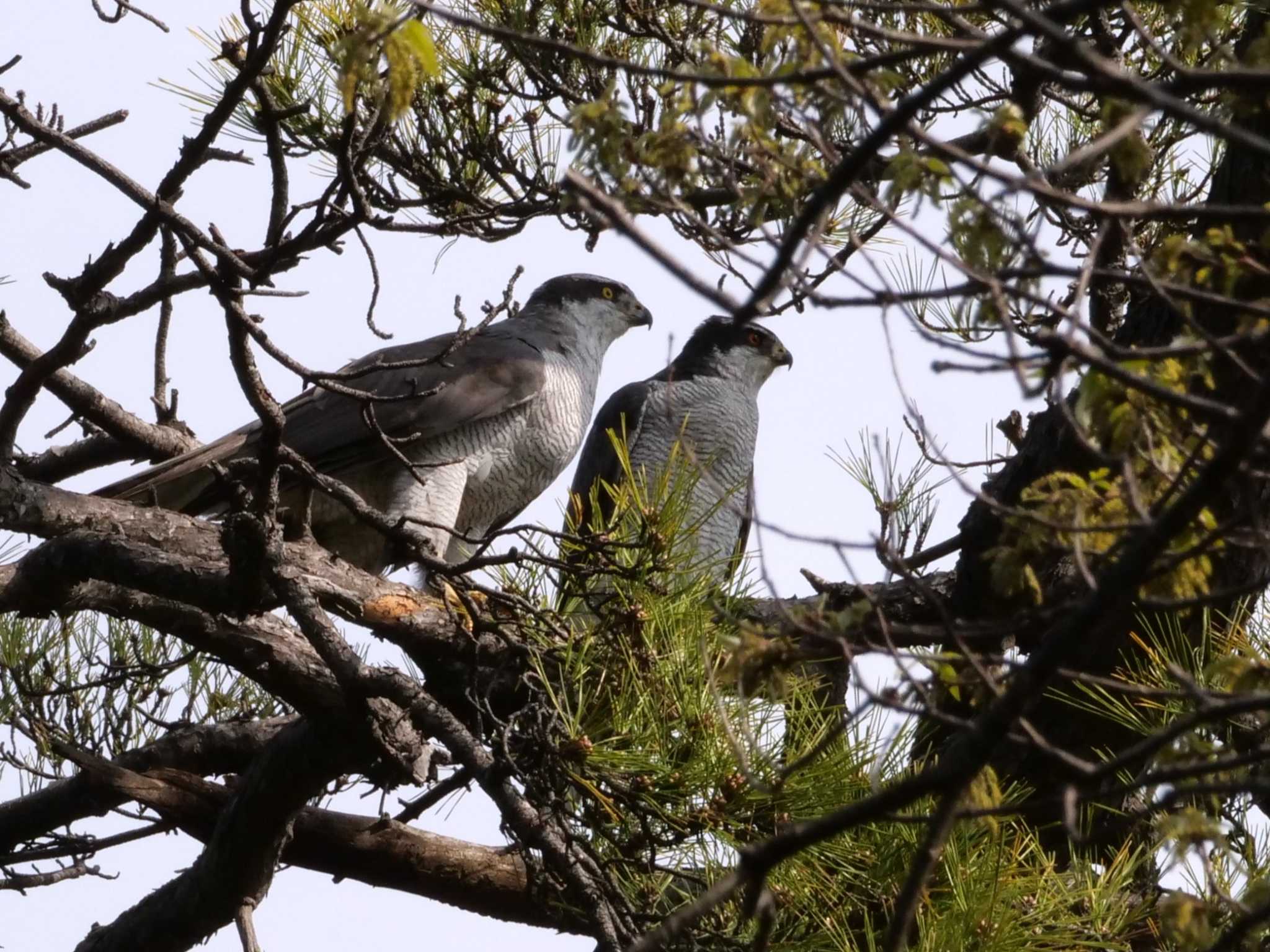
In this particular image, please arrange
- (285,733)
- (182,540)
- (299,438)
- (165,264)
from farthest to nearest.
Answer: (299,438), (285,733), (182,540), (165,264)

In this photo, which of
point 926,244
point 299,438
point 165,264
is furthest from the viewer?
point 299,438

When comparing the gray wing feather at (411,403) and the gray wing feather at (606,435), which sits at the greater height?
the gray wing feather at (606,435)

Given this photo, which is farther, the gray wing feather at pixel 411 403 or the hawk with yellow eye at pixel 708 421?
the hawk with yellow eye at pixel 708 421

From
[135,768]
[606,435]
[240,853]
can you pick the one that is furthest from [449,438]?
[240,853]

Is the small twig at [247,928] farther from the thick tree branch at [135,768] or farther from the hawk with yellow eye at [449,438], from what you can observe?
the hawk with yellow eye at [449,438]

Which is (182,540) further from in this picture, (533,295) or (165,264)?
(533,295)

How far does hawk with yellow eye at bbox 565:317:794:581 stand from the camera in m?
5.72

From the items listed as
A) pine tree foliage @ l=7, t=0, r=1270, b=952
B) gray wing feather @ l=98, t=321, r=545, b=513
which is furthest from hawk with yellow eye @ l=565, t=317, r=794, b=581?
pine tree foliage @ l=7, t=0, r=1270, b=952

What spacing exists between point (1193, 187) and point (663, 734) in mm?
2634

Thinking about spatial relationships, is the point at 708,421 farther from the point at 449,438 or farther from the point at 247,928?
the point at 247,928

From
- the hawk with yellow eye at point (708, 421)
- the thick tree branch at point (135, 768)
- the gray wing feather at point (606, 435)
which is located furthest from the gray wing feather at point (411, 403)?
the thick tree branch at point (135, 768)

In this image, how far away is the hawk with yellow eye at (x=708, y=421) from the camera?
5.72 m

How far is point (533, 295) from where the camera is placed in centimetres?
612

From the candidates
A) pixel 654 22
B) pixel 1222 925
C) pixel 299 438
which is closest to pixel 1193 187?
pixel 654 22
